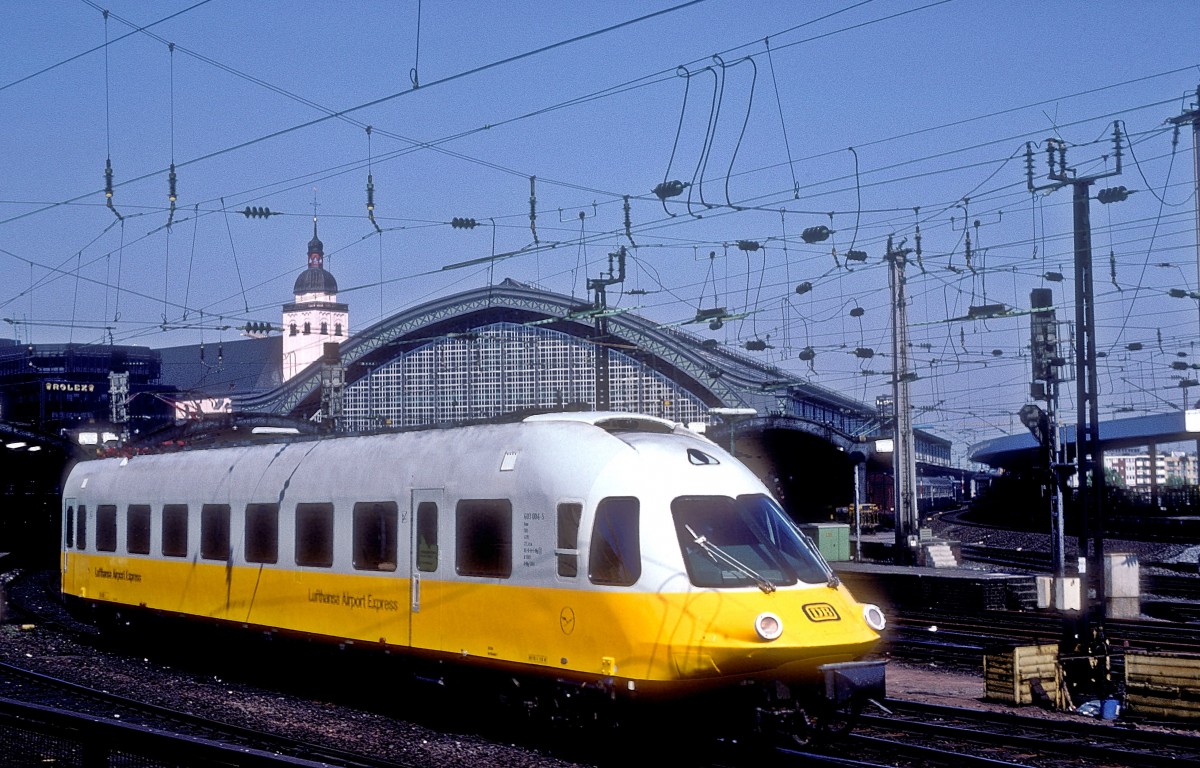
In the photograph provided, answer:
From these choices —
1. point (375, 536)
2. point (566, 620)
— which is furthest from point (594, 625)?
point (375, 536)

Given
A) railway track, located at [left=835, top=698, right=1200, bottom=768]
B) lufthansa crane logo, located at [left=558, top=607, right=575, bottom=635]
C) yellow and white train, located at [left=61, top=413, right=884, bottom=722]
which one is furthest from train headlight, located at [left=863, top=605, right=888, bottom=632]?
lufthansa crane logo, located at [left=558, top=607, right=575, bottom=635]

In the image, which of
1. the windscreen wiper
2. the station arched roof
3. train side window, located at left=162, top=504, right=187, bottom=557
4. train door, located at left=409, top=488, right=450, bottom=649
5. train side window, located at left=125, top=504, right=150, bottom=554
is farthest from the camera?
the station arched roof

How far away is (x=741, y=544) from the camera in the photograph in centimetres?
1270

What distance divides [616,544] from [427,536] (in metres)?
3.35

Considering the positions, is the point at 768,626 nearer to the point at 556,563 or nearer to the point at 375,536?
the point at 556,563

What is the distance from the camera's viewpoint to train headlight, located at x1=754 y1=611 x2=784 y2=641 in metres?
11.8

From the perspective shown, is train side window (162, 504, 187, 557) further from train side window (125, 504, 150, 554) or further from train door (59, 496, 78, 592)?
train door (59, 496, 78, 592)

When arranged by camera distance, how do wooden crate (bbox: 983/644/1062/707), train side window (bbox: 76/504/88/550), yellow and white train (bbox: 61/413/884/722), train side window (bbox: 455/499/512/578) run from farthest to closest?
train side window (bbox: 76/504/88/550)
wooden crate (bbox: 983/644/1062/707)
train side window (bbox: 455/499/512/578)
yellow and white train (bbox: 61/413/884/722)

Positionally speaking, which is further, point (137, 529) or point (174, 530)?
point (137, 529)

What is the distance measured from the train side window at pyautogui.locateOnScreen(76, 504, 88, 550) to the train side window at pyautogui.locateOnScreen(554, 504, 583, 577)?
1497 cm

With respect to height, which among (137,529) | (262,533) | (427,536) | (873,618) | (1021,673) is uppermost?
(427,536)

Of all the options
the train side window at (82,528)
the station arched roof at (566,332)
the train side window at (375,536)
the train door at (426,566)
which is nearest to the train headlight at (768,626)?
the train door at (426,566)

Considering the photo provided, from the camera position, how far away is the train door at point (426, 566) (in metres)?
14.7

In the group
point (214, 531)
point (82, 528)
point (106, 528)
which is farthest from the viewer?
point (82, 528)
